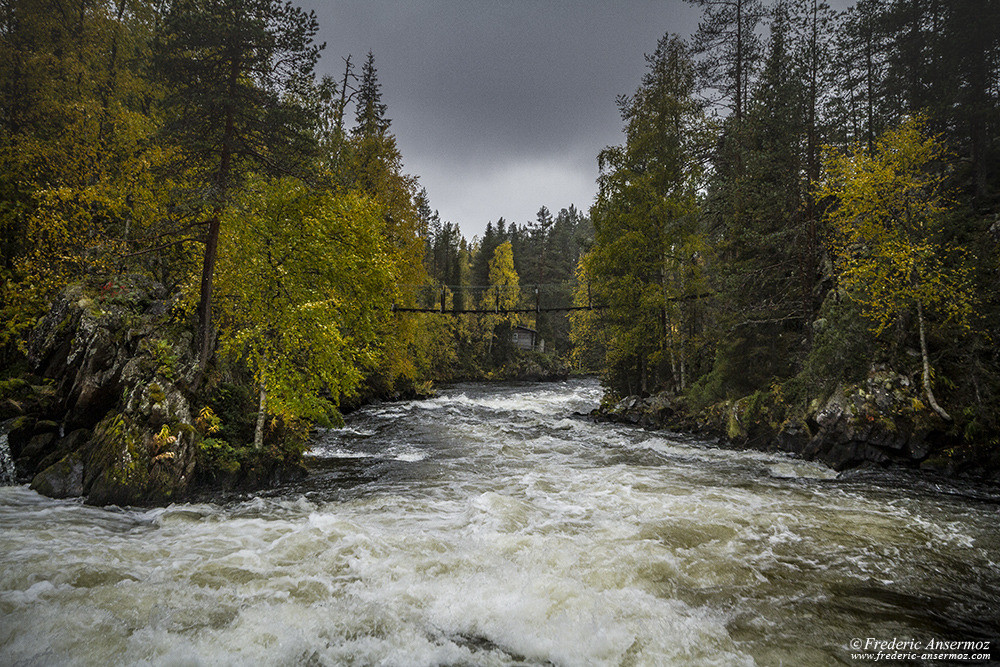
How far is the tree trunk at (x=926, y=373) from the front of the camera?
9579 mm

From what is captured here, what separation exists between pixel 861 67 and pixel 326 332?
2688 cm

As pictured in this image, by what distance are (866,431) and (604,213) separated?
1195 centimetres

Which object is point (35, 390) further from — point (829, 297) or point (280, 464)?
point (829, 297)

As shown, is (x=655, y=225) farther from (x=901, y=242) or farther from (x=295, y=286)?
(x=295, y=286)

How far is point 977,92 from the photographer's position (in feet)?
55.6

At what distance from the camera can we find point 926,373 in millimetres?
9891

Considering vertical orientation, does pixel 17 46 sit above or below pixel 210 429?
above

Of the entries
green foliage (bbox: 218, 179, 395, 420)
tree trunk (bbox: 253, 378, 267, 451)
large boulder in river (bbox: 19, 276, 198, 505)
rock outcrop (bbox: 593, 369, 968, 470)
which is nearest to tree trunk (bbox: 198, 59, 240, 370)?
green foliage (bbox: 218, 179, 395, 420)

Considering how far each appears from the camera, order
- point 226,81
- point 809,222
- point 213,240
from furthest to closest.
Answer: point 809,222
point 226,81
point 213,240

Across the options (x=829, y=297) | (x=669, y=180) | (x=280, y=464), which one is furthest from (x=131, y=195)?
(x=829, y=297)

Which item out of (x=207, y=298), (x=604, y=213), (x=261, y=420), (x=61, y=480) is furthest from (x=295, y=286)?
(x=604, y=213)

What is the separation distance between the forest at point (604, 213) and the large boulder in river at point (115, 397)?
0.15m

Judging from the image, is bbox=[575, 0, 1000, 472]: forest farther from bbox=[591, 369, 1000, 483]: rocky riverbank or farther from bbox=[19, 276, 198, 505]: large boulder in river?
bbox=[19, 276, 198, 505]: large boulder in river

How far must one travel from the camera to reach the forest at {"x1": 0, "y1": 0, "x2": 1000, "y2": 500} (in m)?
9.91
